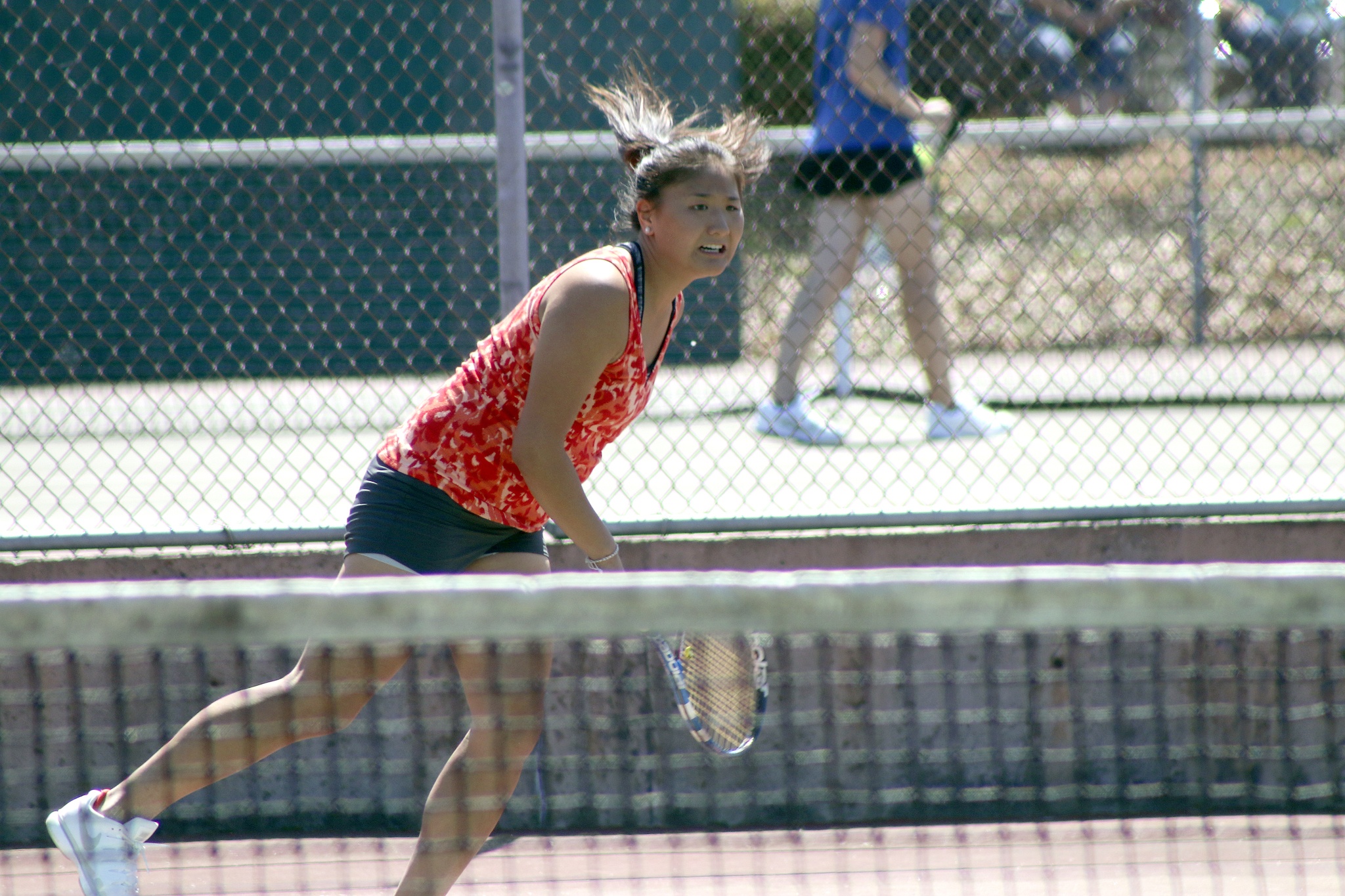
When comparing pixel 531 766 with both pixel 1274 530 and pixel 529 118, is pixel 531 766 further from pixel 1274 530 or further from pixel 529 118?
pixel 529 118

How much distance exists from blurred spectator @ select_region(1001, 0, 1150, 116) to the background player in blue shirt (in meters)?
4.19

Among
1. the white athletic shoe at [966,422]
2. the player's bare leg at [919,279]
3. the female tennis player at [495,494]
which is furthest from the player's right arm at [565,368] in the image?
the white athletic shoe at [966,422]

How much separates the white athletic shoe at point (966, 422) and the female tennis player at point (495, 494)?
8.27ft

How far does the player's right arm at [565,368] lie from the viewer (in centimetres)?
228

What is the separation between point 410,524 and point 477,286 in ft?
14.9

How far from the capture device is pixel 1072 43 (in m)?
8.51

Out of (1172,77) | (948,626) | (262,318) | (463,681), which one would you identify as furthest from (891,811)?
(1172,77)

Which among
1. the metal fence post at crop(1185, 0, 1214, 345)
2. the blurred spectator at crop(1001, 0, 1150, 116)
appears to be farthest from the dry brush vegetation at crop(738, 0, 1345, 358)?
the metal fence post at crop(1185, 0, 1214, 345)

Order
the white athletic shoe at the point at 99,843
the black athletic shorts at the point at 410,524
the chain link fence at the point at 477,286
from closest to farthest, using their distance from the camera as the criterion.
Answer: the white athletic shoe at the point at 99,843, the black athletic shorts at the point at 410,524, the chain link fence at the point at 477,286

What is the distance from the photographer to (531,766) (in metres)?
3.49

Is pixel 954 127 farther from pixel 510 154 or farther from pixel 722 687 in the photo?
pixel 722 687

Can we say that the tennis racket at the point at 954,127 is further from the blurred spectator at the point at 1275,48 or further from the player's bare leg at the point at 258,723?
the blurred spectator at the point at 1275,48

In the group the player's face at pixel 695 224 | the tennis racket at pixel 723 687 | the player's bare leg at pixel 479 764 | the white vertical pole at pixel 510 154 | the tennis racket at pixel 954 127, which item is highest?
the tennis racket at pixel 954 127

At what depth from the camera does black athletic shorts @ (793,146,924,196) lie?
4.74 m
